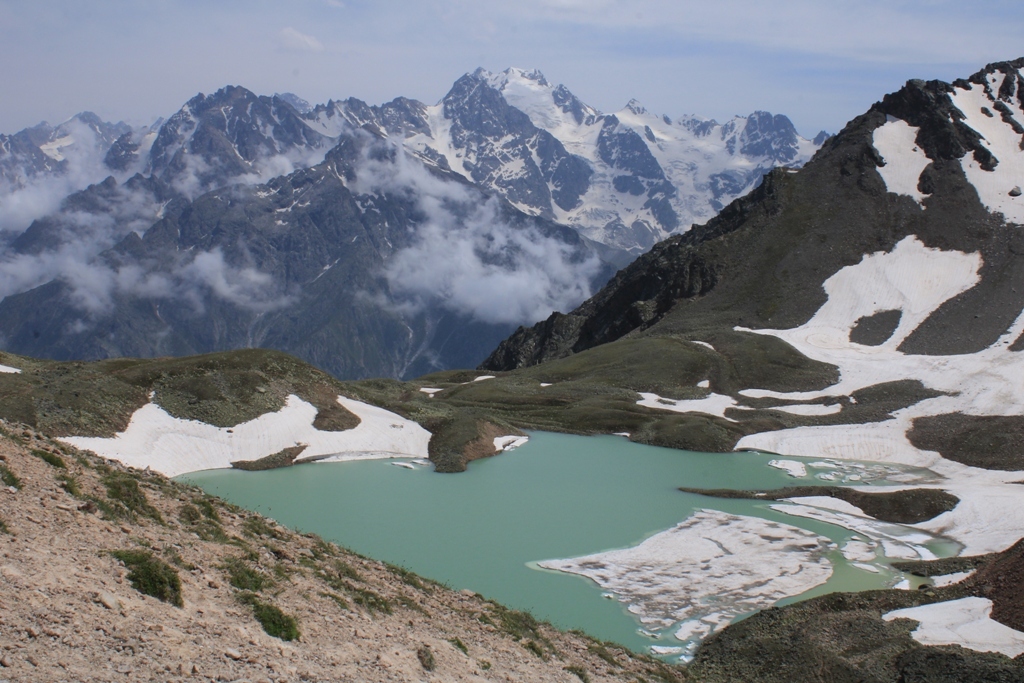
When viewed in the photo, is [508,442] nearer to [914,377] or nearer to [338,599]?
[338,599]

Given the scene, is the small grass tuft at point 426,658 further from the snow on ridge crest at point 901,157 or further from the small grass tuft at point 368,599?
the snow on ridge crest at point 901,157

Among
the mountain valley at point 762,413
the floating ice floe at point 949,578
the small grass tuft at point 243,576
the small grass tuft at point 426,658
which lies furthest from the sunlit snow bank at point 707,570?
the small grass tuft at point 243,576

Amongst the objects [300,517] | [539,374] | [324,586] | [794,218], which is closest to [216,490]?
[300,517]

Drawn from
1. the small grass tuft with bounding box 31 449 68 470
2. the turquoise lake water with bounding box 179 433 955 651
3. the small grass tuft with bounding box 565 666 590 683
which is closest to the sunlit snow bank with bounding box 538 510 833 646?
the turquoise lake water with bounding box 179 433 955 651

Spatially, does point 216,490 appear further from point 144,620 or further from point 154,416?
point 144,620

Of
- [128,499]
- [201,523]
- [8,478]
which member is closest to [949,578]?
[201,523]
